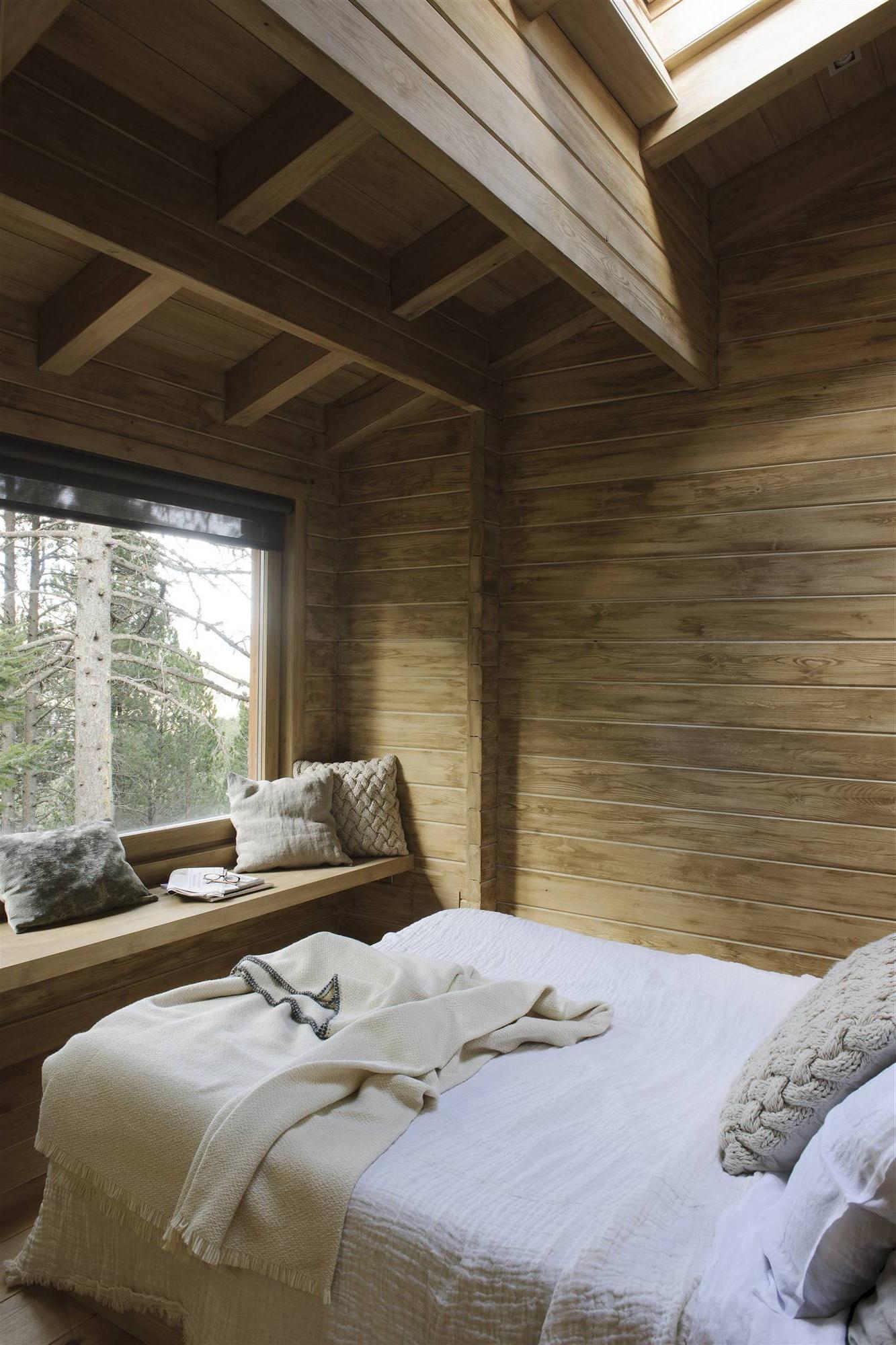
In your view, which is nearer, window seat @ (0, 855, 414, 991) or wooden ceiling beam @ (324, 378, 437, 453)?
window seat @ (0, 855, 414, 991)

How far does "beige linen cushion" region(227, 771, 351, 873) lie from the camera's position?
3600 mm

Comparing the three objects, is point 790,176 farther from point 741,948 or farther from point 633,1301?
point 633,1301

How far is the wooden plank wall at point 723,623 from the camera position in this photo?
3.04 metres

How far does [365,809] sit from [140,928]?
1192 mm

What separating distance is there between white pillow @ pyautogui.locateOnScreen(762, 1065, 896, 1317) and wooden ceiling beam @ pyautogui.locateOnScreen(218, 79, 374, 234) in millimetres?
2248

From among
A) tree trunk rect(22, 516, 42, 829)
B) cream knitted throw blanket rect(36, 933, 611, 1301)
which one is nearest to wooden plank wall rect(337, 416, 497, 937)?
tree trunk rect(22, 516, 42, 829)

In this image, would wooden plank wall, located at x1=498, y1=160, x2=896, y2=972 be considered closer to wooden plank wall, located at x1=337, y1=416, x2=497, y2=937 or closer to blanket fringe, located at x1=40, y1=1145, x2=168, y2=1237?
wooden plank wall, located at x1=337, y1=416, x2=497, y2=937

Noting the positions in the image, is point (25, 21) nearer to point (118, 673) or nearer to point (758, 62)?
point (758, 62)

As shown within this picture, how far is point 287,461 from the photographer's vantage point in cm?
396

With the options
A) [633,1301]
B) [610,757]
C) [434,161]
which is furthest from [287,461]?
[633,1301]

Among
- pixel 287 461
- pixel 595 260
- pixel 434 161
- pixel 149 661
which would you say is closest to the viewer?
pixel 434 161

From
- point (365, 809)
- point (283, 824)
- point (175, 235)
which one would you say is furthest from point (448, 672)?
point (175, 235)

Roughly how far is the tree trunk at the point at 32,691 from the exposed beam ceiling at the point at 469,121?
6.21 ft

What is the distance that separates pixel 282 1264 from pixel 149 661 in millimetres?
2361
